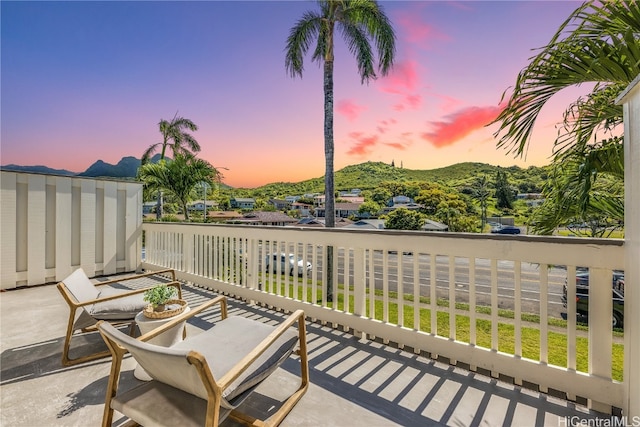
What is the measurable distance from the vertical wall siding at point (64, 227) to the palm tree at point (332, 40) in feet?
15.3

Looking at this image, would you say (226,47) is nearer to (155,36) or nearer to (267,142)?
(155,36)

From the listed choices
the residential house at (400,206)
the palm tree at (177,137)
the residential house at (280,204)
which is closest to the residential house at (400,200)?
the residential house at (400,206)

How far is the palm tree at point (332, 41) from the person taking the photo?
655 cm

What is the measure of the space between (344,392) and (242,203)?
1217 inches

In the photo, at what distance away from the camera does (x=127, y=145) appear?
614 inches

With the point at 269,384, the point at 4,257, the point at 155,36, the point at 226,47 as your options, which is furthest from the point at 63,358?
the point at 155,36

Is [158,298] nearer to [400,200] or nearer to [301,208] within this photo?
[400,200]

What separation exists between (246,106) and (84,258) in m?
7.90

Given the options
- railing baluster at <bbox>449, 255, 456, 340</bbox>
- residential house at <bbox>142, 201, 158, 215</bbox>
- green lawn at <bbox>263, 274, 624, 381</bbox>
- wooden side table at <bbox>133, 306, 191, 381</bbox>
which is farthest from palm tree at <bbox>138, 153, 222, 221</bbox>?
railing baluster at <bbox>449, 255, 456, 340</bbox>

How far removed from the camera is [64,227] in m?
5.39

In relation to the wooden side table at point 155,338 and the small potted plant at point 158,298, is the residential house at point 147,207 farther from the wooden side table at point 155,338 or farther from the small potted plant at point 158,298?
the wooden side table at point 155,338

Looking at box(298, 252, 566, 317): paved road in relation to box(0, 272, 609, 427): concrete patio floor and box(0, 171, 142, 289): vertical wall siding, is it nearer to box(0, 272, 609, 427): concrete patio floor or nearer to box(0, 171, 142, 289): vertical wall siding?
box(0, 272, 609, 427): concrete patio floor

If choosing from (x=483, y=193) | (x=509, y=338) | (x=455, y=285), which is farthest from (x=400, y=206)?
(x=455, y=285)

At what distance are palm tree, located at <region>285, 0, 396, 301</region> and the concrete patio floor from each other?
4.26m
